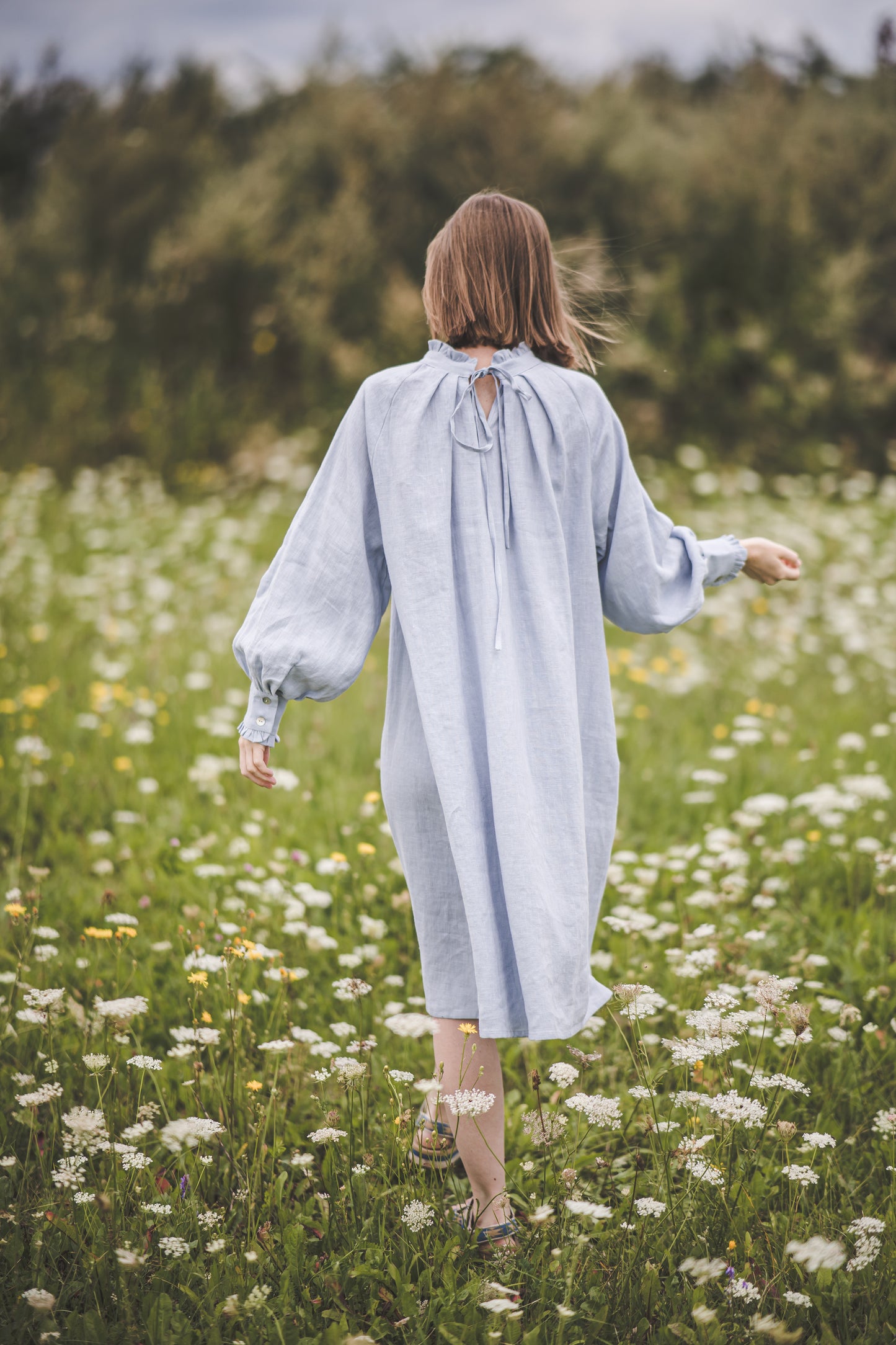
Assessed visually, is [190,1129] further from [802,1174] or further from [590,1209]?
[802,1174]

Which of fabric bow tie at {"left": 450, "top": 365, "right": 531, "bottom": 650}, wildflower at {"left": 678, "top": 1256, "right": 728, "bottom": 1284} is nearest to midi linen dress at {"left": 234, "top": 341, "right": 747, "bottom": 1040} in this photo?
fabric bow tie at {"left": 450, "top": 365, "right": 531, "bottom": 650}

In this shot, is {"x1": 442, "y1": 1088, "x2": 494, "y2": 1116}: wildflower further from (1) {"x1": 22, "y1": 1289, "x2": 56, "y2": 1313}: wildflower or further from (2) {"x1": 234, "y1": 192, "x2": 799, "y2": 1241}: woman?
(1) {"x1": 22, "y1": 1289, "x2": 56, "y2": 1313}: wildflower

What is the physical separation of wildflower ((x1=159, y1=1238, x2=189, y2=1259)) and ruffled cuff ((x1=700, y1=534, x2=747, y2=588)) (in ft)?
4.85

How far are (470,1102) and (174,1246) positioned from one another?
19.2 inches

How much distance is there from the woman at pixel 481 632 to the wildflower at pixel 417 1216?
98mm

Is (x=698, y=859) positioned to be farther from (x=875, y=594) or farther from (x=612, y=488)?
(x=875, y=594)

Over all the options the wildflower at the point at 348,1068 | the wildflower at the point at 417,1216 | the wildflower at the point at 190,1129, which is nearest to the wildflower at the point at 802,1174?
the wildflower at the point at 417,1216

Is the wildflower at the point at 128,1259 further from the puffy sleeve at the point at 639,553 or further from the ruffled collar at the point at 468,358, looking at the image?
the ruffled collar at the point at 468,358

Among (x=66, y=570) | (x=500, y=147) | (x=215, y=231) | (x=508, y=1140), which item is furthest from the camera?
(x=500, y=147)

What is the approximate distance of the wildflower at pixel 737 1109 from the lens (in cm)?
165

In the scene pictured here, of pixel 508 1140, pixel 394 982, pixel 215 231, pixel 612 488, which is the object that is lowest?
pixel 508 1140

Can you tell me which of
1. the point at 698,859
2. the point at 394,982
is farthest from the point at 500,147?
the point at 394,982

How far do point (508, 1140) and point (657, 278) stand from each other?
8744 millimetres

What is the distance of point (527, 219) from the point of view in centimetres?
190
